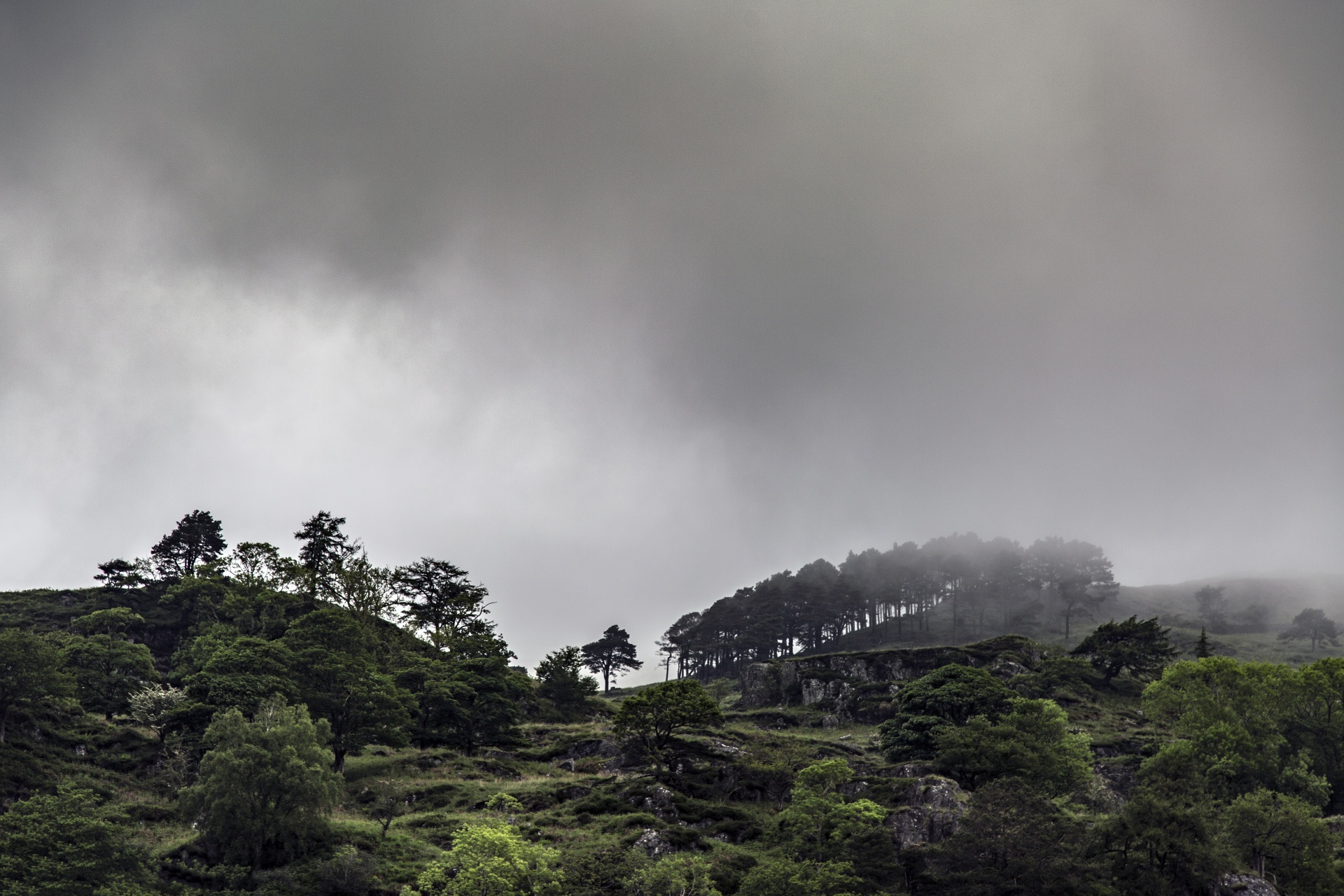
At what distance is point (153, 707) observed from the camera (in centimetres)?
6184

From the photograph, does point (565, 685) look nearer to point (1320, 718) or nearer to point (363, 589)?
point (363, 589)

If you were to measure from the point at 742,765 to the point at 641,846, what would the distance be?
16834mm

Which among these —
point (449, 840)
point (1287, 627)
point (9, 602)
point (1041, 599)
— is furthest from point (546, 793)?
point (1287, 627)

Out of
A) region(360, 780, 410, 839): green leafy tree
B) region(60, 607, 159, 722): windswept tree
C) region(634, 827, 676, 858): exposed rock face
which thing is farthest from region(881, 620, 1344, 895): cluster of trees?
region(60, 607, 159, 722): windswept tree

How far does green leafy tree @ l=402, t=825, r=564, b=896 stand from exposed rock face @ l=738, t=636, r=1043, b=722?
63164mm

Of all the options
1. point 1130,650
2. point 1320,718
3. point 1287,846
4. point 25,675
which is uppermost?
point 25,675

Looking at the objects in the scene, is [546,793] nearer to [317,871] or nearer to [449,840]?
[449,840]

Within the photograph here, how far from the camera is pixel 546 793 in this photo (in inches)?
2359

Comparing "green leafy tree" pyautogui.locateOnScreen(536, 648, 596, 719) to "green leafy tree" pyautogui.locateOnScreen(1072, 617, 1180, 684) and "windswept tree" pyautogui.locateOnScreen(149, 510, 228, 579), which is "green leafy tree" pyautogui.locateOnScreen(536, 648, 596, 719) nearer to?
"windswept tree" pyautogui.locateOnScreen(149, 510, 228, 579)

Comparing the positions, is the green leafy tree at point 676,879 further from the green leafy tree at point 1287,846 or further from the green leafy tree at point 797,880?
the green leafy tree at point 1287,846

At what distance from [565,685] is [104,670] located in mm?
50323

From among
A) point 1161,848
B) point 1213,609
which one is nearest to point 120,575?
point 1161,848

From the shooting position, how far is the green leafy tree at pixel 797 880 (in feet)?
127

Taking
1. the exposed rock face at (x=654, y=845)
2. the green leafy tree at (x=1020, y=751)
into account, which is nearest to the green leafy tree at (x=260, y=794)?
the exposed rock face at (x=654, y=845)
